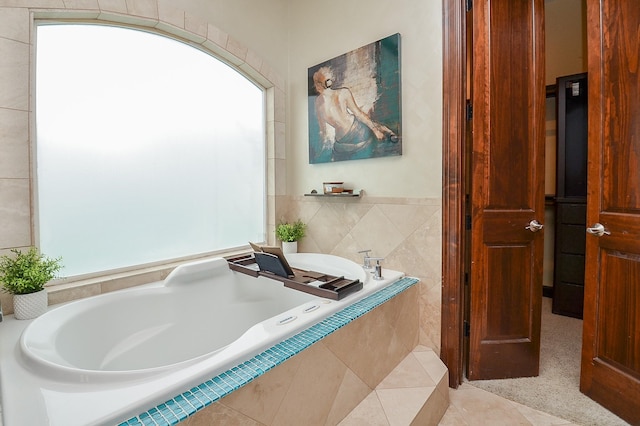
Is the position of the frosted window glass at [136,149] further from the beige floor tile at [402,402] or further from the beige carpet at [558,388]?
the beige carpet at [558,388]

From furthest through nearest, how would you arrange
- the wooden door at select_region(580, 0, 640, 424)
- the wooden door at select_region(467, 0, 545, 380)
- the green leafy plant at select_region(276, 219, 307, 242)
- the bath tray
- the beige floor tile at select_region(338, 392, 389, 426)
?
the green leafy plant at select_region(276, 219, 307, 242) < the wooden door at select_region(467, 0, 545, 380) < the bath tray < the wooden door at select_region(580, 0, 640, 424) < the beige floor tile at select_region(338, 392, 389, 426)

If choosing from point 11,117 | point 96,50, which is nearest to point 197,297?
point 11,117

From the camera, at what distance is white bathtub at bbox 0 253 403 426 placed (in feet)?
2.74

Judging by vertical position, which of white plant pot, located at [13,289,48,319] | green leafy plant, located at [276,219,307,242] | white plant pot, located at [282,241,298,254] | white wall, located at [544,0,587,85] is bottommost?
white plant pot, located at [13,289,48,319]

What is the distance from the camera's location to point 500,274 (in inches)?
74.0

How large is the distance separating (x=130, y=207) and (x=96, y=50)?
0.97 meters

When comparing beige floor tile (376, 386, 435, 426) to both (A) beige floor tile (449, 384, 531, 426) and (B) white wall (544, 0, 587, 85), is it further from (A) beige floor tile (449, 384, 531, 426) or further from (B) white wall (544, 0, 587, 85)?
(B) white wall (544, 0, 587, 85)

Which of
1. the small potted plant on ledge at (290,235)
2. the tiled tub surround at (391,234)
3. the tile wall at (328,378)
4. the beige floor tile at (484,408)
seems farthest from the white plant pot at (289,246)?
the beige floor tile at (484,408)

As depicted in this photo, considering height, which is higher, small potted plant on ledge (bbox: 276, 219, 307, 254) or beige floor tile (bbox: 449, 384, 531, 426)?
small potted plant on ledge (bbox: 276, 219, 307, 254)

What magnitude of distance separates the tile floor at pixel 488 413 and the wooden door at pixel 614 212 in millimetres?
374

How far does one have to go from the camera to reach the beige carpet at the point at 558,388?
5.12 ft

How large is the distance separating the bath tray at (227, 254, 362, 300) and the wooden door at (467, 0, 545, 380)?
854mm

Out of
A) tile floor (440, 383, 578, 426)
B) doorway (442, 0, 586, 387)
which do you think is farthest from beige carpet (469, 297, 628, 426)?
doorway (442, 0, 586, 387)

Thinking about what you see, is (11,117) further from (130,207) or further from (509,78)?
(509,78)
